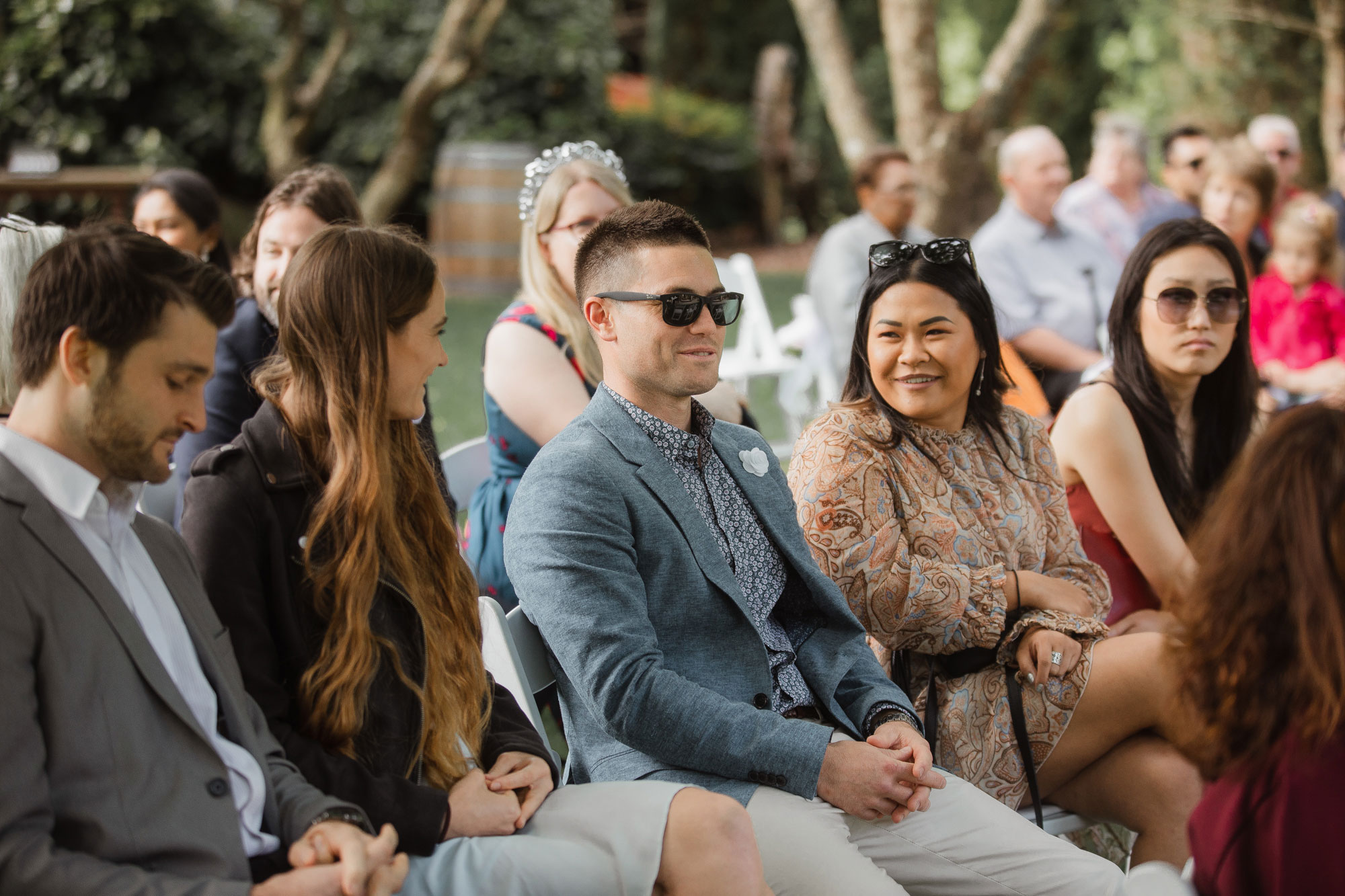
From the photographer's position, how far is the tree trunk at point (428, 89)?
12.9 metres

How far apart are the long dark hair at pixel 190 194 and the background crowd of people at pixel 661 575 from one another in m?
0.82

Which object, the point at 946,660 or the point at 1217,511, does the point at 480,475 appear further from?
the point at 1217,511

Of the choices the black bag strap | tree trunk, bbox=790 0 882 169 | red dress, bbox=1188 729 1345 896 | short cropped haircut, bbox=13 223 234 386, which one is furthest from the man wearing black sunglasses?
short cropped haircut, bbox=13 223 234 386

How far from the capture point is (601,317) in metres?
2.49

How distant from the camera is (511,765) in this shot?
207 cm

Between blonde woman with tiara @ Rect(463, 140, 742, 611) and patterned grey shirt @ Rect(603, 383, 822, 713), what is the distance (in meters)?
0.82

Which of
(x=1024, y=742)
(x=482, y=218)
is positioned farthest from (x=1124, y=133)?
(x=482, y=218)

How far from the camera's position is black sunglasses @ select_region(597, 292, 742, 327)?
7.82 ft

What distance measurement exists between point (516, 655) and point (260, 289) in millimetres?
1664

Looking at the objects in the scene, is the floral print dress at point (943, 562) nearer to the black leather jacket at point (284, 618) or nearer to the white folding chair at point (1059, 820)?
the white folding chair at point (1059, 820)

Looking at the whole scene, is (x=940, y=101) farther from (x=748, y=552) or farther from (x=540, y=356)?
(x=748, y=552)

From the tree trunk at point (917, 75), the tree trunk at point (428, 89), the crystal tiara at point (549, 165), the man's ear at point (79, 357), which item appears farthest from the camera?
the tree trunk at point (428, 89)

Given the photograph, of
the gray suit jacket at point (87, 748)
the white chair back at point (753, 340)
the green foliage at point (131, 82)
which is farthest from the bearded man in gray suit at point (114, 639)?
the green foliage at point (131, 82)

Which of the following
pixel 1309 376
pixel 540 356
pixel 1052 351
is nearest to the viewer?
pixel 540 356
